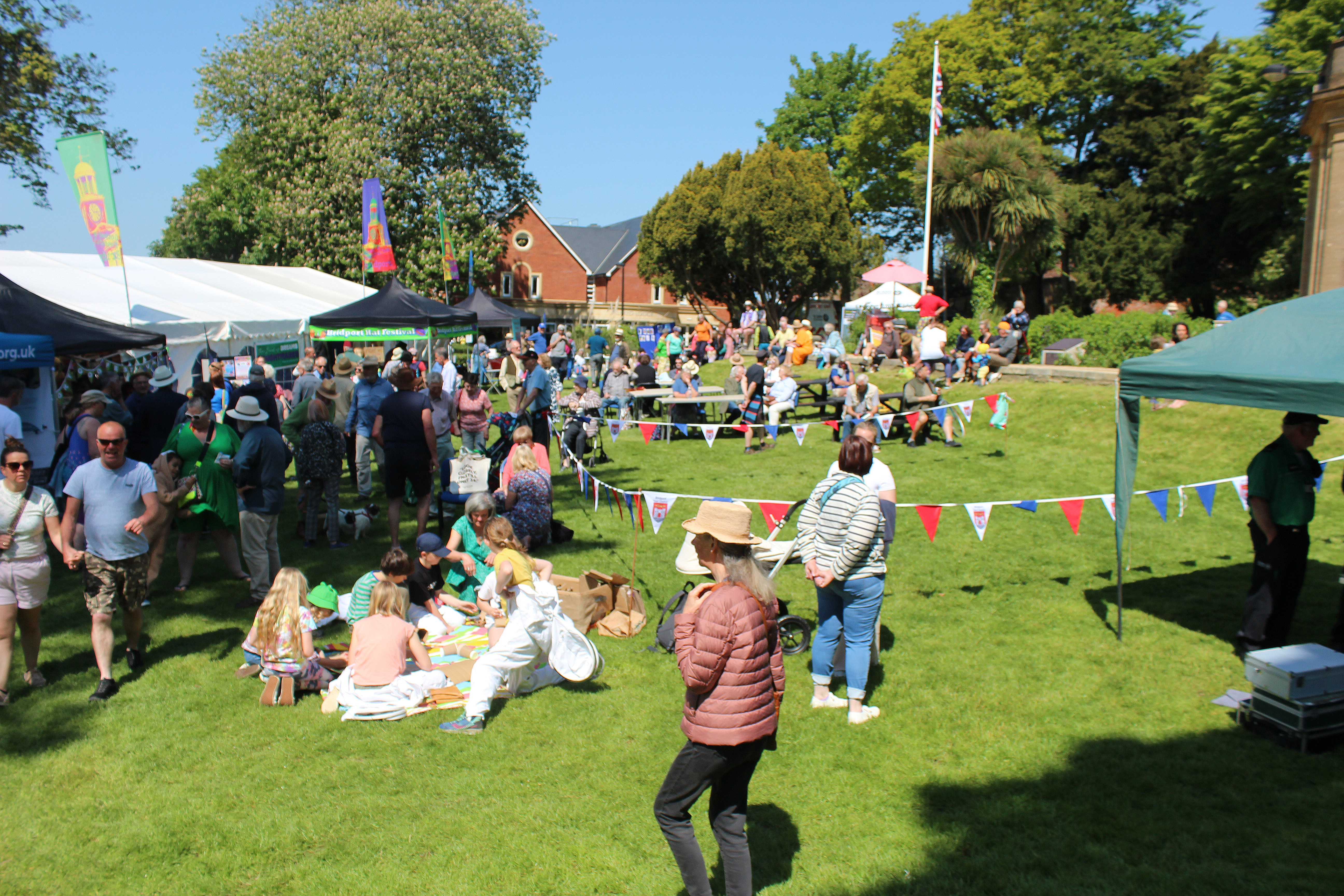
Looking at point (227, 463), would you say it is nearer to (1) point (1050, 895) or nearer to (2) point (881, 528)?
(2) point (881, 528)

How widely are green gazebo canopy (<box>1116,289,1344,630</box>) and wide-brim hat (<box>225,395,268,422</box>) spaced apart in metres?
6.87

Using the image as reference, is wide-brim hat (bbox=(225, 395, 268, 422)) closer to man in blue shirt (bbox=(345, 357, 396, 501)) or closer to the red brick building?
man in blue shirt (bbox=(345, 357, 396, 501))

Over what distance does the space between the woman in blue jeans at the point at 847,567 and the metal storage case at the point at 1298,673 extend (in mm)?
2166

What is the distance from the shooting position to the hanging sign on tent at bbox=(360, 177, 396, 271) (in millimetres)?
18906

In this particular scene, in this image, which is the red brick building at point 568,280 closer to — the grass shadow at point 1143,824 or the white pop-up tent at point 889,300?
the white pop-up tent at point 889,300

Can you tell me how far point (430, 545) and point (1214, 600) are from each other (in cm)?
651

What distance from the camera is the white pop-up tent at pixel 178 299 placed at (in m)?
13.8

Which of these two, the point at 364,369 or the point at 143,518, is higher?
the point at 364,369

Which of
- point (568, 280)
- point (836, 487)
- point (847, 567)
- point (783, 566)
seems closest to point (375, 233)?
point (783, 566)

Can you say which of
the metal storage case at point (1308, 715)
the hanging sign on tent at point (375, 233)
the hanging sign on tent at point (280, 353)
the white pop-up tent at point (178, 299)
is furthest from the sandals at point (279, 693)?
the hanging sign on tent at point (375, 233)

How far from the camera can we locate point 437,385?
1070cm

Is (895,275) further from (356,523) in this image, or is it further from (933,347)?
(356,523)

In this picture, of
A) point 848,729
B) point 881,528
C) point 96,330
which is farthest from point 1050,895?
point 96,330

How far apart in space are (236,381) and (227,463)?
884cm
